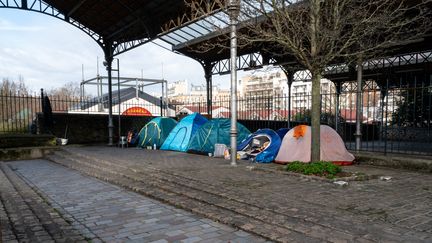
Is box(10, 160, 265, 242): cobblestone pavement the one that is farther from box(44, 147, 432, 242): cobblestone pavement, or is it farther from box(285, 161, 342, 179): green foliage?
box(285, 161, 342, 179): green foliage

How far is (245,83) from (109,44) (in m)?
86.4

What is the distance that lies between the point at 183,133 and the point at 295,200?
29.2 feet

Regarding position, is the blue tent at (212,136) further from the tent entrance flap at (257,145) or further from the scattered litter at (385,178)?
the scattered litter at (385,178)

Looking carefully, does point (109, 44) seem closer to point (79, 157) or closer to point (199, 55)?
point (199, 55)

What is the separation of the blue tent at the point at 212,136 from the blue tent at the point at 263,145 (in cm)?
110

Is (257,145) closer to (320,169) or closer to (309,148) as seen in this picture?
(309,148)

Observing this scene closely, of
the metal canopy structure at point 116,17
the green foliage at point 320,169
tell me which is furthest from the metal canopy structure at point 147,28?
the green foliage at point 320,169

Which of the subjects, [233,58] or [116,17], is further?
[116,17]

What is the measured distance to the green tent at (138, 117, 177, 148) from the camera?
15.1 metres

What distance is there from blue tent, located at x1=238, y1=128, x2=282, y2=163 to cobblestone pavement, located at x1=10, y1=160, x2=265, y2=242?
454cm

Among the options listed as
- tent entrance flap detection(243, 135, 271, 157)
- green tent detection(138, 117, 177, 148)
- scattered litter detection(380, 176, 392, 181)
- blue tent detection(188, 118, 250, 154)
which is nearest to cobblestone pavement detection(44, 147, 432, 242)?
scattered litter detection(380, 176, 392, 181)

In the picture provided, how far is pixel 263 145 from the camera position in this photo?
10516 millimetres

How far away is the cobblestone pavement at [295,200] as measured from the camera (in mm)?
4102

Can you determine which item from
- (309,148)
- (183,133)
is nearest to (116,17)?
(183,133)
